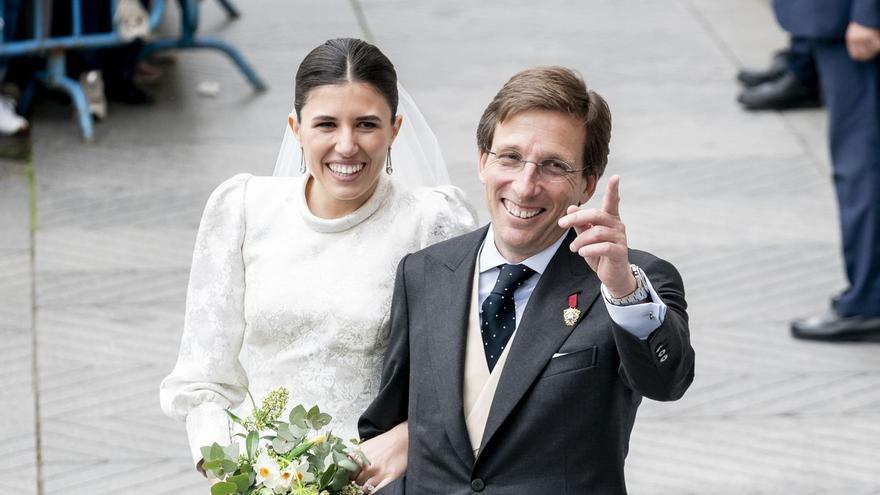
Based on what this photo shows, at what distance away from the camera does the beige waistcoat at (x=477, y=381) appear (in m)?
3.12

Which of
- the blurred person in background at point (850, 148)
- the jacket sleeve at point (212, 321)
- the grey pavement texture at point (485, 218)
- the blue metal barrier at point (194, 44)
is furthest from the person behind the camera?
the blue metal barrier at point (194, 44)

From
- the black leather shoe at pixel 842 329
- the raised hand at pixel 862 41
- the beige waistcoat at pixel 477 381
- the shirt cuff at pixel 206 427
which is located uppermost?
the beige waistcoat at pixel 477 381

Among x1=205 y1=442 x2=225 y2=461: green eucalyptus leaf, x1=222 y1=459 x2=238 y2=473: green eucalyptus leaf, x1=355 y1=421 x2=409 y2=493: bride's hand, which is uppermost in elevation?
x1=222 y1=459 x2=238 y2=473: green eucalyptus leaf

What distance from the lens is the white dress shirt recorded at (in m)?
2.85

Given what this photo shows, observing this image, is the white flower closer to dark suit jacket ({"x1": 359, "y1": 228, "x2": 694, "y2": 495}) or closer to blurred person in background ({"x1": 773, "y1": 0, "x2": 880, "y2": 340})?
dark suit jacket ({"x1": 359, "y1": 228, "x2": 694, "y2": 495})

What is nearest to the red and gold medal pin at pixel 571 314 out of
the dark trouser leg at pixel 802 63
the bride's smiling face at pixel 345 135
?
the bride's smiling face at pixel 345 135

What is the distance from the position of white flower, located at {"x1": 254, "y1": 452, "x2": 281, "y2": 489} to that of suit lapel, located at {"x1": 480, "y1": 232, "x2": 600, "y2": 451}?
1.48 ft

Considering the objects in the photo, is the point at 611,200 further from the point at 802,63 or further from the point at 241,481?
the point at 802,63

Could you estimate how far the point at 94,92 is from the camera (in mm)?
8578

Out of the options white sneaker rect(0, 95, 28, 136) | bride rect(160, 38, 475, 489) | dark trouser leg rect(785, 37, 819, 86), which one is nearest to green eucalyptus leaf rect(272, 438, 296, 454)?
bride rect(160, 38, 475, 489)

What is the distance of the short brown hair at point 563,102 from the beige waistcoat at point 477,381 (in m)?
0.43

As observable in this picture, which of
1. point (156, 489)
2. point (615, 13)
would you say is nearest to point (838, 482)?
Result: point (156, 489)

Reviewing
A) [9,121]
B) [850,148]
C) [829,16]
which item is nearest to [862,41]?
[829,16]

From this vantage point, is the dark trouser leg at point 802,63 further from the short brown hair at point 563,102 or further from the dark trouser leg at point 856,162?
the short brown hair at point 563,102
